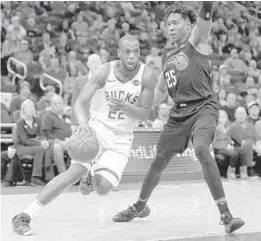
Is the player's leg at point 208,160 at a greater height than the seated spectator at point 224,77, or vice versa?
the player's leg at point 208,160

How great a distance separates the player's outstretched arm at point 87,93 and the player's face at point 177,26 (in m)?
0.67

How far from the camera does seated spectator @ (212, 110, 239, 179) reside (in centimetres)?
1173

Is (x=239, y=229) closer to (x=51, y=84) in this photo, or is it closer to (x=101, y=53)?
(x=51, y=84)

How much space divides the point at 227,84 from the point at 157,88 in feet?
33.6

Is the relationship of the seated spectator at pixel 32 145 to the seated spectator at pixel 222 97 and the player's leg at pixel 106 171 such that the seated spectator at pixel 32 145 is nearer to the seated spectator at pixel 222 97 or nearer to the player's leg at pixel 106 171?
the player's leg at pixel 106 171

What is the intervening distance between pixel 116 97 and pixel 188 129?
2.31 feet

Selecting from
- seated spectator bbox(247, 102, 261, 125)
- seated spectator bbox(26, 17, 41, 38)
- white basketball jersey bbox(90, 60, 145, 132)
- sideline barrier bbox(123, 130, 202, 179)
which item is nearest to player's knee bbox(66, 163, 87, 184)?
white basketball jersey bbox(90, 60, 145, 132)

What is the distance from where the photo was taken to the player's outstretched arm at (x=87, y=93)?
5641 millimetres

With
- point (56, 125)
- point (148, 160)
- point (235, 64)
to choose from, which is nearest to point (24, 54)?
point (56, 125)

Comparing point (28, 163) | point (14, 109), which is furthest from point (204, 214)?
point (14, 109)

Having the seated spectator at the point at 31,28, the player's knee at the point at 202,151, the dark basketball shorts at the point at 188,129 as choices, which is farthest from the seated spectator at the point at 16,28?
the player's knee at the point at 202,151

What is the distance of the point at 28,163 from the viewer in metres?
10.3

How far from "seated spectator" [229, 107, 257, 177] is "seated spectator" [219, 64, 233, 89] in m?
3.77

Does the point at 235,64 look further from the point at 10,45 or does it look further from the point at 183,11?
the point at 183,11
